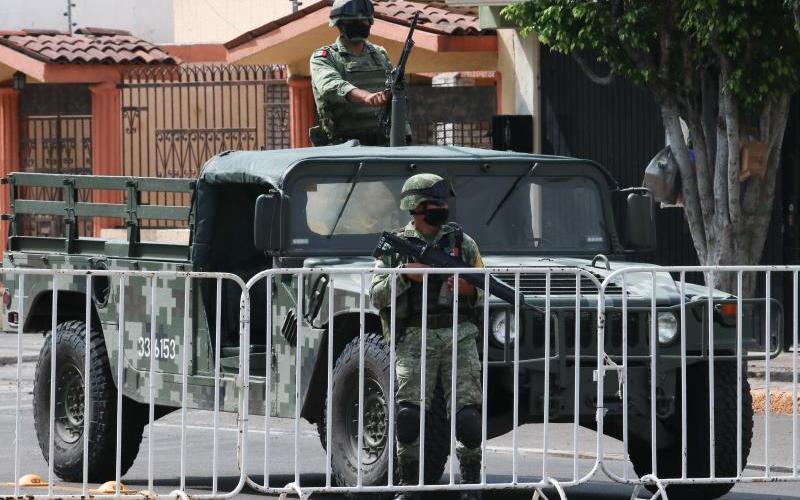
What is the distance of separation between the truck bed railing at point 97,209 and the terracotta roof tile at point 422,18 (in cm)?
952

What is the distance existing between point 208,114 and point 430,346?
1547cm

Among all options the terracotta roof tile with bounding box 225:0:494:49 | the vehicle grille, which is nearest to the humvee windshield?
the vehicle grille

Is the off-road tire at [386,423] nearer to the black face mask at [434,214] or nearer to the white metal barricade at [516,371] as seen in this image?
the white metal barricade at [516,371]

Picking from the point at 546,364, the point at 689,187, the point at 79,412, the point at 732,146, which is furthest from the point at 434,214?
the point at 689,187

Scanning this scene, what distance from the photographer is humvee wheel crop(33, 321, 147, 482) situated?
11031mm

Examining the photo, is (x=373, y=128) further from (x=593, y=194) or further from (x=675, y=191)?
(x=675, y=191)

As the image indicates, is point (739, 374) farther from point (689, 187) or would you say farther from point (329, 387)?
point (689, 187)

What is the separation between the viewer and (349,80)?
11.7 metres

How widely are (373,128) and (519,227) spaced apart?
135cm

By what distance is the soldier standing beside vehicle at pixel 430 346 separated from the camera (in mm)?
8836

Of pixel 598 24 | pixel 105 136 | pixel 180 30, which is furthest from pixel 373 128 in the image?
pixel 180 30

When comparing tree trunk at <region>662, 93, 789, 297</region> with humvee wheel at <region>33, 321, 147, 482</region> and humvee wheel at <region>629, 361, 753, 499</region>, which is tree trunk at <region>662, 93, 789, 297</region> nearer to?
humvee wheel at <region>33, 321, 147, 482</region>

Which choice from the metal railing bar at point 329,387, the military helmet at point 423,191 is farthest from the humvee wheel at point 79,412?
the military helmet at point 423,191

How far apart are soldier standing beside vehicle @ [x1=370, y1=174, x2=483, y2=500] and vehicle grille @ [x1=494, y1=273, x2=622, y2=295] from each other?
0.55m
